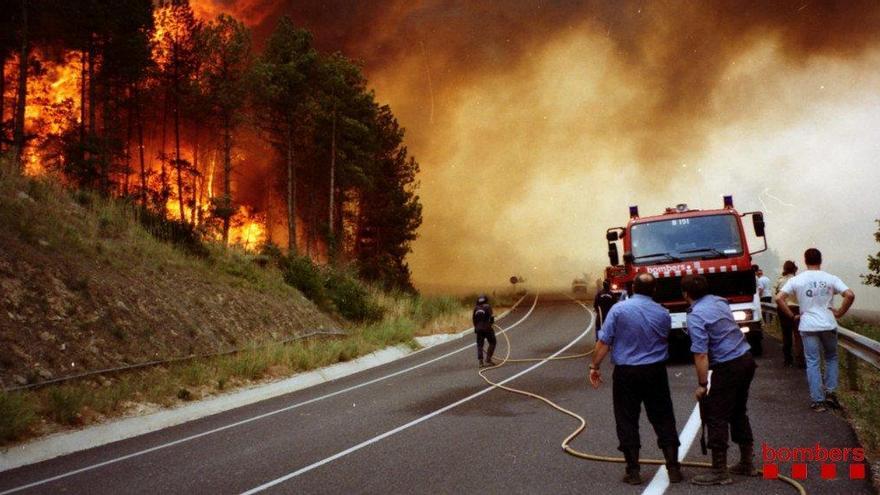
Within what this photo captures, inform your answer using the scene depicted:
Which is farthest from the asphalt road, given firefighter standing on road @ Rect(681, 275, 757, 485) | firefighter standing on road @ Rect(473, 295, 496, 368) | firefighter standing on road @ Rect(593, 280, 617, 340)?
firefighter standing on road @ Rect(473, 295, 496, 368)

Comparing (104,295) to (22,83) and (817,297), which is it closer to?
(817,297)

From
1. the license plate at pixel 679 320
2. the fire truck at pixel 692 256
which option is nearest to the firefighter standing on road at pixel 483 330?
the fire truck at pixel 692 256

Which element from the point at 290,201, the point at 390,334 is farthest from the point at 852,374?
the point at 290,201

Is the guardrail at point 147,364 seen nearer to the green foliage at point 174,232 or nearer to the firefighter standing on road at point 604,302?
the green foliage at point 174,232

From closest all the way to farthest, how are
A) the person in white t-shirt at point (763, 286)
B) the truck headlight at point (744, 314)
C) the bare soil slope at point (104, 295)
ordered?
the bare soil slope at point (104, 295)
the truck headlight at point (744, 314)
the person in white t-shirt at point (763, 286)

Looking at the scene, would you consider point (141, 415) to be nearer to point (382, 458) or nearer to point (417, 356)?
point (382, 458)

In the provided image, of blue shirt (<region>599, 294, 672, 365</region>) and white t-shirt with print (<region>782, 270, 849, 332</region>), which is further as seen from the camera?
white t-shirt with print (<region>782, 270, 849, 332</region>)

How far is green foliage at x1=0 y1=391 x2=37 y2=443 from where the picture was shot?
891 cm

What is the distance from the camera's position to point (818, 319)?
8242mm

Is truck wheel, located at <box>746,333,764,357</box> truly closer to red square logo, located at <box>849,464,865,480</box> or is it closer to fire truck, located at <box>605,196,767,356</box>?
fire truck, located at <box>605,196,767,356</box>

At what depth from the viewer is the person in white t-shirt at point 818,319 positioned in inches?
323

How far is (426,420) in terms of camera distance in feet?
31.3

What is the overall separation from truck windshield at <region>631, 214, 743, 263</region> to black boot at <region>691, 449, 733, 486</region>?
8.02 m

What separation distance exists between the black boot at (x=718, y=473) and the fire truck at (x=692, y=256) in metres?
7.19
